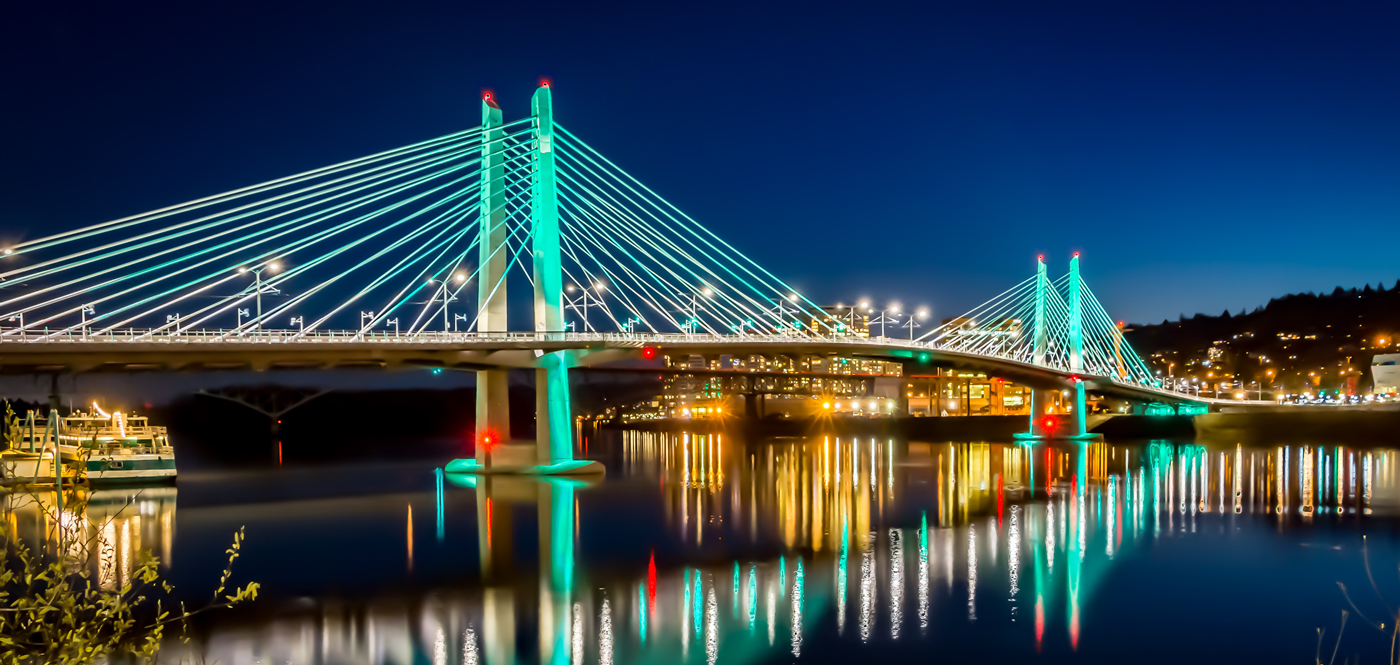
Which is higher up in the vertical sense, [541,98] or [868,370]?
[541,98]

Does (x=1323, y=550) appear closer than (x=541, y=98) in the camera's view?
Yes

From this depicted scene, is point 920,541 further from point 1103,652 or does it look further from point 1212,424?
point 1212,424

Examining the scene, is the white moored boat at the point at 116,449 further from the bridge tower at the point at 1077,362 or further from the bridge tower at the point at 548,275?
the bridge tower at the point at 1077,362

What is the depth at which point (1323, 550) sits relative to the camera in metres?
24.0

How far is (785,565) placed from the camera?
873 inches

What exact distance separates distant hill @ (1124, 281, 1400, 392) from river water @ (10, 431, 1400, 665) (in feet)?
241

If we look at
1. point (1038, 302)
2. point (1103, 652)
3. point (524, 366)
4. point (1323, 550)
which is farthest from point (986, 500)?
point (1038, 302)

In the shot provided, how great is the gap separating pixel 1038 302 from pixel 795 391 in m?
35.9

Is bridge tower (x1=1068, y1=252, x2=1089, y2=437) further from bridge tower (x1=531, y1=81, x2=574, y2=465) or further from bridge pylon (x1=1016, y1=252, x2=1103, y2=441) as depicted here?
bridge tower (x1=531, y1=81, x2=574, y2=465)

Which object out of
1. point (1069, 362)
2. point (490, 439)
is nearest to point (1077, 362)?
point (1069, 362)


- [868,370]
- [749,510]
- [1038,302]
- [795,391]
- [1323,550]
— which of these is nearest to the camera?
[1323,550]

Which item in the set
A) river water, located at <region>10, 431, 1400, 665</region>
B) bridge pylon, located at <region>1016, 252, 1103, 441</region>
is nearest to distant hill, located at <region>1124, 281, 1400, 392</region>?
bridge pylon, located at <region>1016, 252, 1103, 441</region>

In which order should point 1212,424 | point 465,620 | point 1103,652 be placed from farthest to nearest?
point 1212,424 < point 465,620 < point 1103,652

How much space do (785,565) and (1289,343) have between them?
421ft
